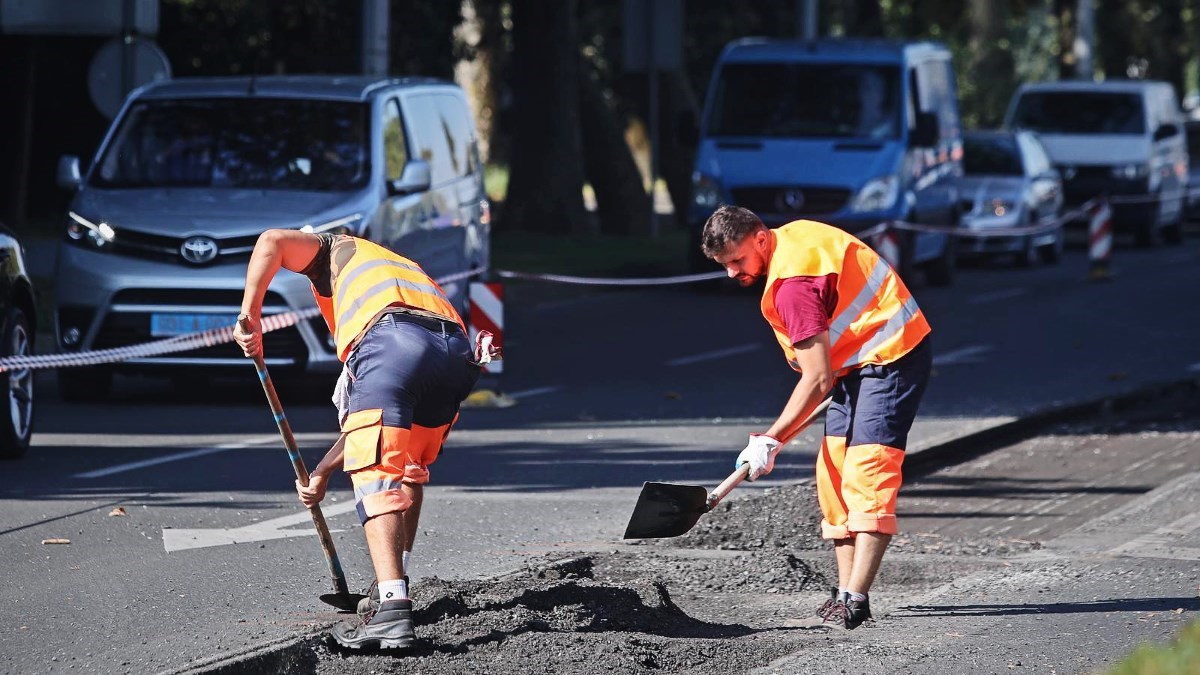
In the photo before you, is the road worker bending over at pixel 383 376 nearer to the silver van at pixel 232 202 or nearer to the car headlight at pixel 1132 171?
the silver van at pixel 232 202

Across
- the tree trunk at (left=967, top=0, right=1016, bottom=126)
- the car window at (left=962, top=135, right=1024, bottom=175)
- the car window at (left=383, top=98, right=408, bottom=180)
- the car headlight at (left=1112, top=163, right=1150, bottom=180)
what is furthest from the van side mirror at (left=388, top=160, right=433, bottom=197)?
the tree trunk at (left=967, top=0, right=1016, bottom=126)

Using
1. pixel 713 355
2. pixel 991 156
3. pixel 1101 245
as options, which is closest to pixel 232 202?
pixel 713 355

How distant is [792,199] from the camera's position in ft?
65.3

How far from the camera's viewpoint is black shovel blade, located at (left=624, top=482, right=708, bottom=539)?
22.4 feet

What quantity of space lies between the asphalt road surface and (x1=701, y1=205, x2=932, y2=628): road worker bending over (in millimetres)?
1483

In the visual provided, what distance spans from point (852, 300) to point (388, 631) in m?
1.91

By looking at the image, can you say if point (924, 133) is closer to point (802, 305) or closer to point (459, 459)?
point (459, 459)

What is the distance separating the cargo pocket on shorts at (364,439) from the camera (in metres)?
6.14

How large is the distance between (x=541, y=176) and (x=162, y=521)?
18240mm

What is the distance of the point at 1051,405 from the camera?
12.5m

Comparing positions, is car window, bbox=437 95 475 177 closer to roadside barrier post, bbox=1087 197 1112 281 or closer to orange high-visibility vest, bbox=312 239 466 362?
orange high-visibility vest, bbox=312 239 466 362

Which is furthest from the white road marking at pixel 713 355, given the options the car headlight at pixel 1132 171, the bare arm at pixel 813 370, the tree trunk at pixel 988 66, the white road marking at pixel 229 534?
the tree trunk at pixel 988 66

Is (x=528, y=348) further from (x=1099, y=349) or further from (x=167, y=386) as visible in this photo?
(x=1099, y=349)

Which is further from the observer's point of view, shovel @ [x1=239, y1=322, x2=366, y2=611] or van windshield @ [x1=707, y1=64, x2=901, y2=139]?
van windshield @ [x1=707, y1=64, x2=901, y2=139]
